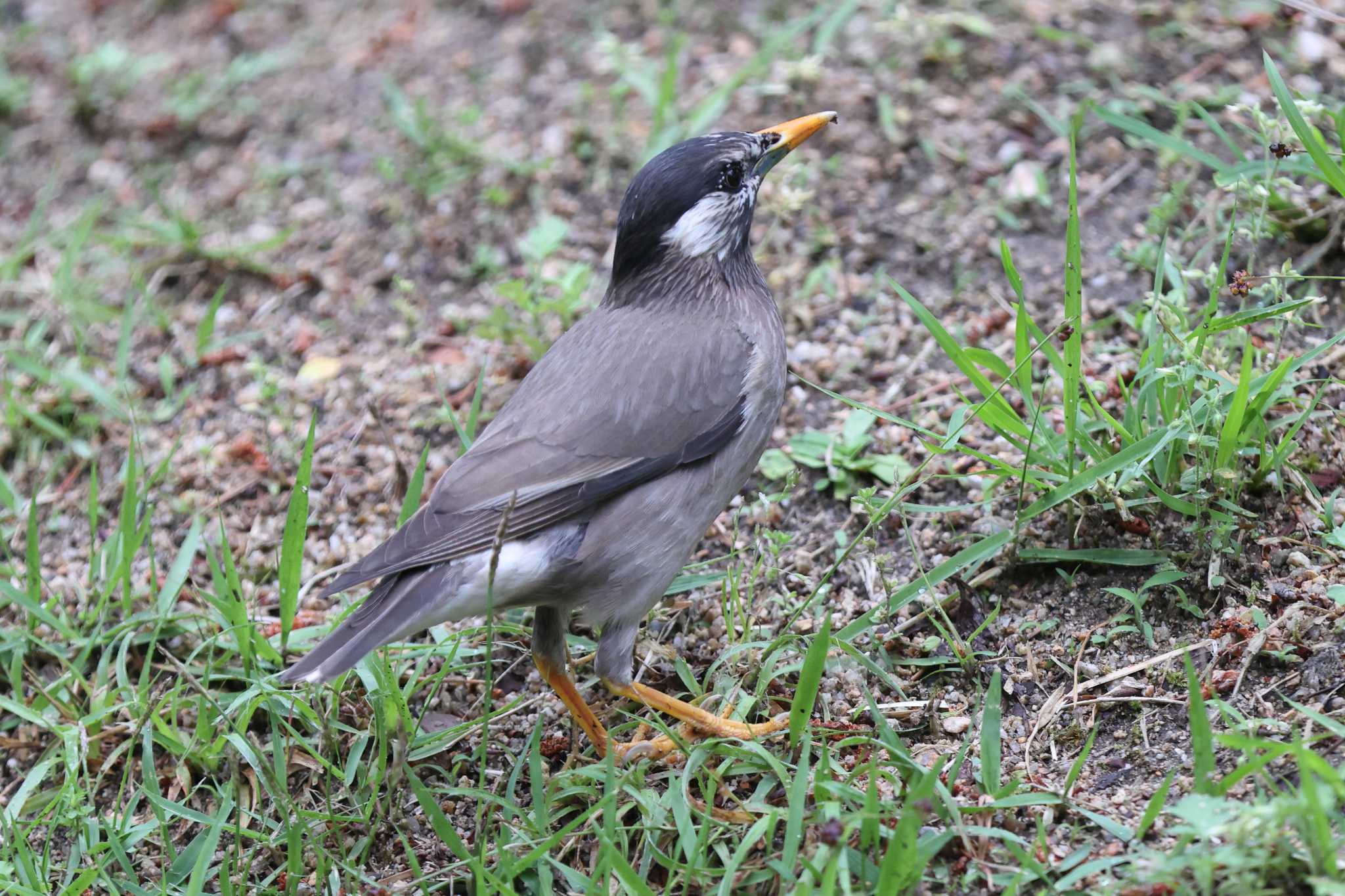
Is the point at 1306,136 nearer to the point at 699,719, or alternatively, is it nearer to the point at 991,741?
the point at 991,741

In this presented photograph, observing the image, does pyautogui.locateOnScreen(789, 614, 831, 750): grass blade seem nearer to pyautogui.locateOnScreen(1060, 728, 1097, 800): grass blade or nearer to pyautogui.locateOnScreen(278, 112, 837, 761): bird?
pyautogui.locateOnScreen(278, 112, 837, 761): bird

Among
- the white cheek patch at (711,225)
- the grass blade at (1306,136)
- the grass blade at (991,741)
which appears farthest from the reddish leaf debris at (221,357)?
the grass blade at (1306,136)

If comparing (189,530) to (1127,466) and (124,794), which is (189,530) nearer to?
(124,794)

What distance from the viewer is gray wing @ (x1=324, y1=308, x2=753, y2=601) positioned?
396cm

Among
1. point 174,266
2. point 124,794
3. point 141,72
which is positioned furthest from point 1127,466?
point 141,72

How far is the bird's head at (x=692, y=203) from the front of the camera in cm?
467

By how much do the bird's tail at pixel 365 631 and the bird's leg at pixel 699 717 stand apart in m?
0.78

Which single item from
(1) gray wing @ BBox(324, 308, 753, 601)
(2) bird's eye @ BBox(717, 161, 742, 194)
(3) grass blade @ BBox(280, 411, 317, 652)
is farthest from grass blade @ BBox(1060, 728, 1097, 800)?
(3) grass blade @ BBox(280, 411, 317, 652)

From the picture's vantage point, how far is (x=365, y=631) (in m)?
3.69

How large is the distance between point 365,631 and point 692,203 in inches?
77.7

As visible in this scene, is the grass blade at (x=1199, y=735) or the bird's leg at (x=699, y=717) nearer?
the grass blade at (x=1199, y=735)

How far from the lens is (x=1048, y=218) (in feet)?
19.1

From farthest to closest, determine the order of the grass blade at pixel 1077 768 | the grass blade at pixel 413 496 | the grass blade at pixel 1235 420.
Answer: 1. the grass blade at pixel 413 496
2. the grass blade at pixel 1235 420
3. the grass blade at pixel 1077 768

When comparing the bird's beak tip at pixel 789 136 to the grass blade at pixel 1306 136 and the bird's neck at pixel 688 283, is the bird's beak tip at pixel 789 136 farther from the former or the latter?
the grass blade at pixel 1306 136
